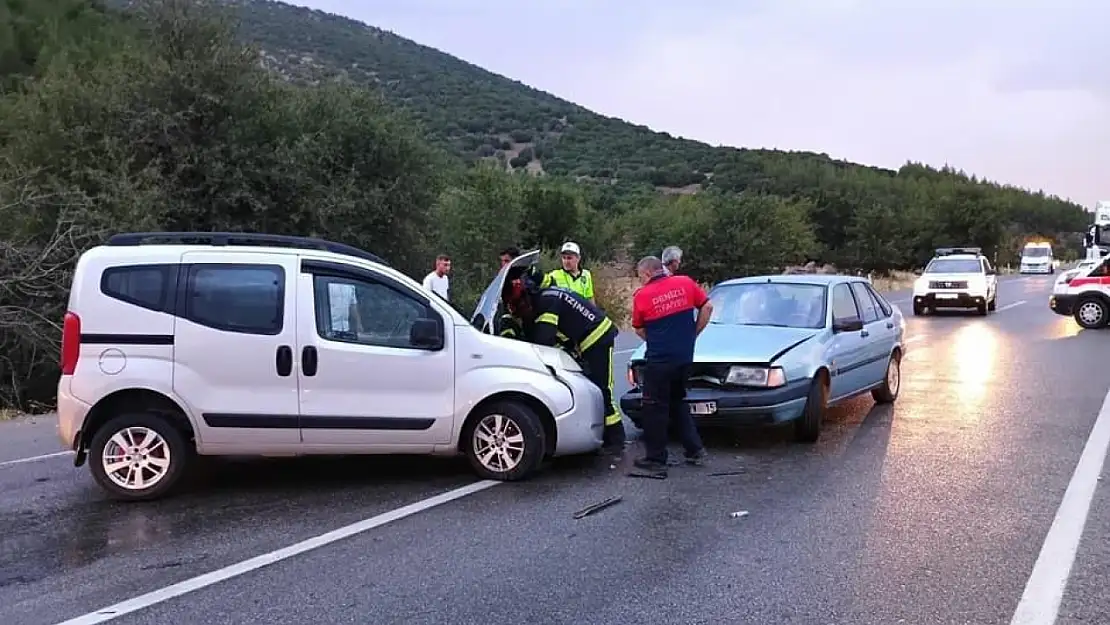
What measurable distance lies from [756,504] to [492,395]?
6.59ft

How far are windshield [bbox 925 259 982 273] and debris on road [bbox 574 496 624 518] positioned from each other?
22786 millimetres

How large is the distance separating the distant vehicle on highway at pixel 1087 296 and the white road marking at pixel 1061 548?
14796 millimetres

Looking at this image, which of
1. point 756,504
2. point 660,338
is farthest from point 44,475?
point 756,504

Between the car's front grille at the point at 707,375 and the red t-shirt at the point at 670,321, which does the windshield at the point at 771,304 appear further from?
the red t-shirt at the point at 670,321

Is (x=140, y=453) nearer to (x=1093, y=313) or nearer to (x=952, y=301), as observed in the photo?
(x=1093, y=313)

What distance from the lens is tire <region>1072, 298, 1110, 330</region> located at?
2178 centimetres

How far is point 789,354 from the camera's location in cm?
870

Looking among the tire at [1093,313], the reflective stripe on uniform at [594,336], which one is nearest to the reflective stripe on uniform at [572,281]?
the reflective stripe on uniform at [594,336]

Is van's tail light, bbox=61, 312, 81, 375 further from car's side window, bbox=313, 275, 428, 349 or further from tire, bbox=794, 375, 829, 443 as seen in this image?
tire, bbox=794, 375, 829, 443

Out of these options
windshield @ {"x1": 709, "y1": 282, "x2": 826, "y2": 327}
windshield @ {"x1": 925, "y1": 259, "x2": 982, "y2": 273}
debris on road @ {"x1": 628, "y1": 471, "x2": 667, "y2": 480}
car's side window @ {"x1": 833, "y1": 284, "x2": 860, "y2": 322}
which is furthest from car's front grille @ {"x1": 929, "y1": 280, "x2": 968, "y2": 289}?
debris on road @ {"x1": 628, "y1": 471, "x2": 667, "y2": 480}

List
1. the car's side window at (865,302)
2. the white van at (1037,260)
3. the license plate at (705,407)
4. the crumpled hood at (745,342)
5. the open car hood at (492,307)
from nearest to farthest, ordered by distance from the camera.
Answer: the open car hood at (492,307) → the license plate at (705,407) → the crumpled hood at (745,342) → the car's side window at (865,302) → the white van at (1037,260)

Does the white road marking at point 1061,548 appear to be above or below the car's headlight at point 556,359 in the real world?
below

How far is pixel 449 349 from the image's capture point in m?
7.25

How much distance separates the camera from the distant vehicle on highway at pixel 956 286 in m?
26.5
